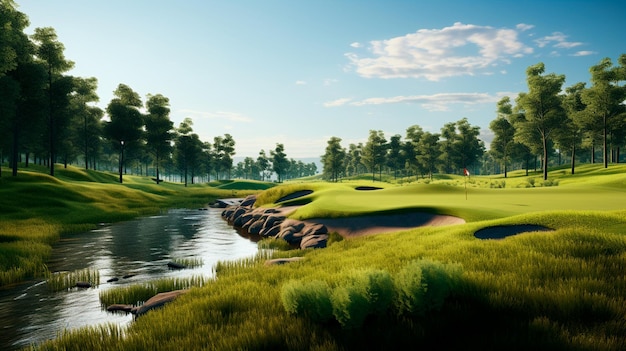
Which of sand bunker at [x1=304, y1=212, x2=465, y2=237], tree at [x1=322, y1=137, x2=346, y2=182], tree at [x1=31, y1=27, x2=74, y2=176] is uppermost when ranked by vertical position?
tree at [x1=31, y1=27, x2=74, y2=176]

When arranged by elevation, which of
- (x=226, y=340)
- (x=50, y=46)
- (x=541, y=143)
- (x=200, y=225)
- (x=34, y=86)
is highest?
(x=50, y=46)

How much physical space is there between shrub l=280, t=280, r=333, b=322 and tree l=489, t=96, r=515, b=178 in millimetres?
81135

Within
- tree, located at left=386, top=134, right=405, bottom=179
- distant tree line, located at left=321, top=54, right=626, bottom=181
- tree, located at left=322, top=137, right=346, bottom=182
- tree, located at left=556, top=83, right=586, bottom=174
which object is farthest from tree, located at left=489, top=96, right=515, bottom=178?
tree, located at left=322, top=137, right=346, bottom=182

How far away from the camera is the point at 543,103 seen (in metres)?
50.0

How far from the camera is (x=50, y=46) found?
147 feet

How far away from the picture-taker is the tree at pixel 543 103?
49094 mm

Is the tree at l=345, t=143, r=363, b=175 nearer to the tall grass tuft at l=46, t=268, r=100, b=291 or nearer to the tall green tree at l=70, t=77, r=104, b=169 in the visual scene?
the tall green tree at l=70, t=77, r=104, b=169

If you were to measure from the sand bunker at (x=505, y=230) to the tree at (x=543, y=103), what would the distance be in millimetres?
42934

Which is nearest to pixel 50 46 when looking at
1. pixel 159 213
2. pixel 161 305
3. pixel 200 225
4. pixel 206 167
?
pixel 159 213

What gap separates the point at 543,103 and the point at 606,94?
9.26 m

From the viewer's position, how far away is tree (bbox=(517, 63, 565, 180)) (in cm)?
4909

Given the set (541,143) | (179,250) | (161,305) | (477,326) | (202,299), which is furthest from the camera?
(541,143)

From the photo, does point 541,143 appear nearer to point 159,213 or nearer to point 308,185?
point 308,185

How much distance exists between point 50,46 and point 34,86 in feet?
29.5
